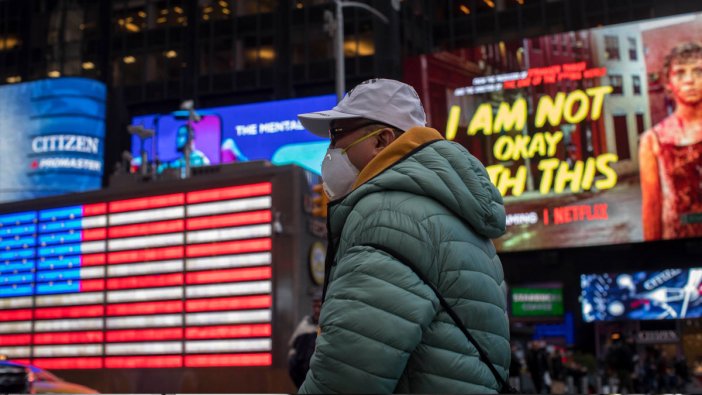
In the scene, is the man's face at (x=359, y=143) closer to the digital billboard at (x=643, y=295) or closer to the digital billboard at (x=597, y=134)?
the digital billboard at (x=597, y=134)

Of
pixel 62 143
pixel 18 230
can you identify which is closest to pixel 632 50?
pixel 18 230

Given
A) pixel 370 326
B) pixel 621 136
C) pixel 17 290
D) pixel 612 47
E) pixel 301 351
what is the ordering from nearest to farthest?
1. pixel 370 326
2. pixel 301 351
3. pixel 17 290
4. pixel 621 136
5. pixel 612 47

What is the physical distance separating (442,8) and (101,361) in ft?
123

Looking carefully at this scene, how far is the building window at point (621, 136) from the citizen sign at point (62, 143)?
29067 millimetres

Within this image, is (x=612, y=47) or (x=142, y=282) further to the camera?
(x=612, y=47)

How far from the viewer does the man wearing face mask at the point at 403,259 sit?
237 cm

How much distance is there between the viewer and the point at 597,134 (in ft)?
119

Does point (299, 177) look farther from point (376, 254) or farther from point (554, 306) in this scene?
point (554, 306)

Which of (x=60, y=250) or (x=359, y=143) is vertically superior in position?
(x=60, y=250)

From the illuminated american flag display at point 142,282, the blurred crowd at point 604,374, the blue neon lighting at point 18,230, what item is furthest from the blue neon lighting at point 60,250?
the blurred crowd at point 604,374

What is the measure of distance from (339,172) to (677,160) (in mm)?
34556

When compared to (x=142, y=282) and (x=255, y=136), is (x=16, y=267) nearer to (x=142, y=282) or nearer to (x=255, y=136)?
(x=142, y=282)

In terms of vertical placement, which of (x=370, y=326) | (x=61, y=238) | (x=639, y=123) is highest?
(x=639, y=123)

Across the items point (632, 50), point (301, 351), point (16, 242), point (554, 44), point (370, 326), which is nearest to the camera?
point (370, 326)
